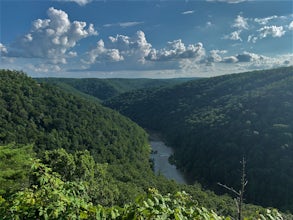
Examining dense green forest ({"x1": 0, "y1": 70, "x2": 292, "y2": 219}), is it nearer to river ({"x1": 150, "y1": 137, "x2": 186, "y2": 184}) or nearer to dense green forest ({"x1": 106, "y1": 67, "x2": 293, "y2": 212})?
river ({"x1": 150, "y1": 137, "x2": 186, "y2": 184})

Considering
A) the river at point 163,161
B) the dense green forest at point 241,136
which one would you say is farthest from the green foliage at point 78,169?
the river at point 163,161

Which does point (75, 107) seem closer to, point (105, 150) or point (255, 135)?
point (105, 150)

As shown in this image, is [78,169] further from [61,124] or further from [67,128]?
[67,128]

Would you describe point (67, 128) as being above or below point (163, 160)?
above

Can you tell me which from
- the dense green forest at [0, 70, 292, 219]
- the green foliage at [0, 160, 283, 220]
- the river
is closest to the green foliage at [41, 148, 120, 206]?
the dense green forest at [0, 70, 292, 219]

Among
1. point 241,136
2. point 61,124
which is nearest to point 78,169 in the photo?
point 61,124
